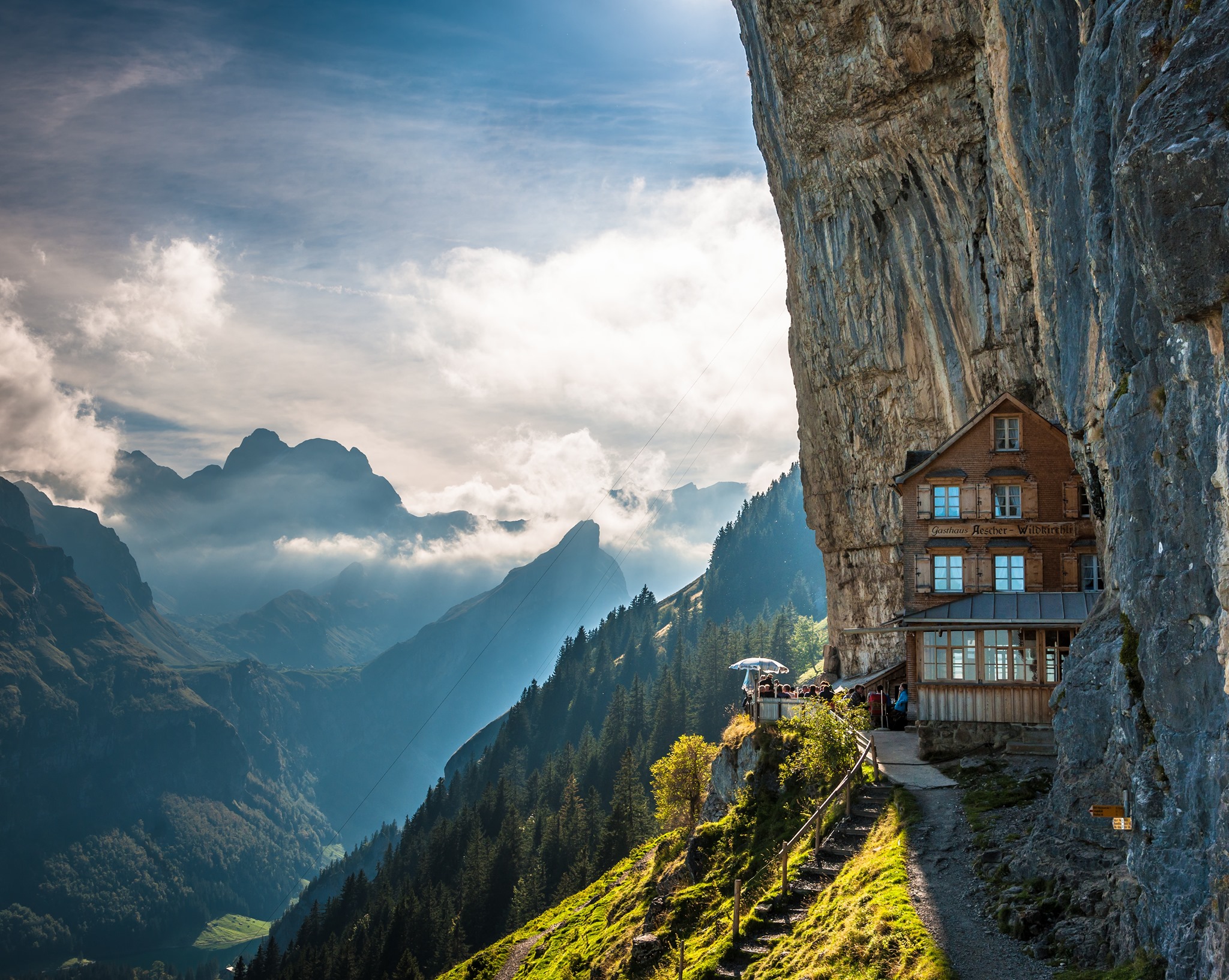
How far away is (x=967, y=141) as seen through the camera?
4891 centimetres

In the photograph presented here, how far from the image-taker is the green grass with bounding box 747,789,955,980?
62.9 feet

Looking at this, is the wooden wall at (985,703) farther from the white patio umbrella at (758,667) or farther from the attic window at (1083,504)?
the white patio umbrella at (758,667)

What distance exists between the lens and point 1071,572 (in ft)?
132

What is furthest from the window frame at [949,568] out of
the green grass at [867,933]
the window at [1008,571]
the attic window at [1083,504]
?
the green grass at [867,933]

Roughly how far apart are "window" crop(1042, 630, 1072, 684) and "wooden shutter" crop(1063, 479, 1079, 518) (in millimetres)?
10110

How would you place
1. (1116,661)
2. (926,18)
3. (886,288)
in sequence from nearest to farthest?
(1116,661) < (926,18) < (886,288)

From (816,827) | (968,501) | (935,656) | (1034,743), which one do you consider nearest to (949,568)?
(968,501)

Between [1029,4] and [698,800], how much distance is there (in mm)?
45215

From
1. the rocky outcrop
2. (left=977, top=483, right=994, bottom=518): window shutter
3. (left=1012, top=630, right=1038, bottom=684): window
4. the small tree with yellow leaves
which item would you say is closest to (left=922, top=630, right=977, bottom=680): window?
(left=1012, top=630, right=1038, bottom=684): window

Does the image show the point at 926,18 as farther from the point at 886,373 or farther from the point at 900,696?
the point at 900,696

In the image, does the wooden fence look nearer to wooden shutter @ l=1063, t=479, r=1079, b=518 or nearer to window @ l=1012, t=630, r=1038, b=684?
window @ l=1012, t=630, r=1038, b=684

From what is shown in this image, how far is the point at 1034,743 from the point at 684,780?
32206 millimetres

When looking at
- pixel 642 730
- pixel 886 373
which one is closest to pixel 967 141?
pixel 886 373

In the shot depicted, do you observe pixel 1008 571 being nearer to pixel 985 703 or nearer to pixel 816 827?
pixel 985 703
